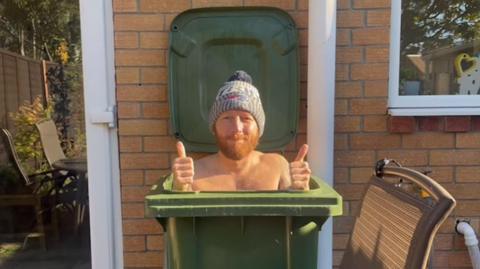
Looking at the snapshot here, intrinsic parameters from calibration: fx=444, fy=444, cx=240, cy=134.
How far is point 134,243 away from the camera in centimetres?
246

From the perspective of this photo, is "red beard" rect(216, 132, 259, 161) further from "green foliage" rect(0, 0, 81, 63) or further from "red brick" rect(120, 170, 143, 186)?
"green foliage" rect(0, 0, 81, 63)

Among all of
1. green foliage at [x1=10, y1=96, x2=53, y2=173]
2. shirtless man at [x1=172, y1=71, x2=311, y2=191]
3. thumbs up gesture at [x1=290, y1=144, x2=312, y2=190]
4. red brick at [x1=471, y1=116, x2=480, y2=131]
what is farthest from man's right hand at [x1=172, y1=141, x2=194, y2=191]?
green foliage at [x1=10, y1=96, x2=53, y2=173]

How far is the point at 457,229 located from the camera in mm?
2432

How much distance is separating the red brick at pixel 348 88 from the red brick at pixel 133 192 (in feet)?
3.79

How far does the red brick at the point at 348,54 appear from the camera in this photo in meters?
2.34

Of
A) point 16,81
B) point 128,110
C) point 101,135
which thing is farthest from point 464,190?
point 16,81

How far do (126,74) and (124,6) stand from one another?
0.35m

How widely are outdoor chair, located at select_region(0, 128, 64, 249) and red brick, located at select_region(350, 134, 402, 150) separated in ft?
6.56

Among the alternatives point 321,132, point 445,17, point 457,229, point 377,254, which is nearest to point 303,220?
point 377,254

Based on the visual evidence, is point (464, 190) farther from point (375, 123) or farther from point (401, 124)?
point (375, 123)

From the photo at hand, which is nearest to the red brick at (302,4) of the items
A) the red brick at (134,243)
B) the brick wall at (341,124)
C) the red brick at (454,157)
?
the brick wall at (341,124)

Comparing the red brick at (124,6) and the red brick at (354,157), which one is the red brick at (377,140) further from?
the red brick at (124,6)

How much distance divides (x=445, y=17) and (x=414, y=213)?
1.58 m

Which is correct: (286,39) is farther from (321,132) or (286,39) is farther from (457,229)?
(457,229)
